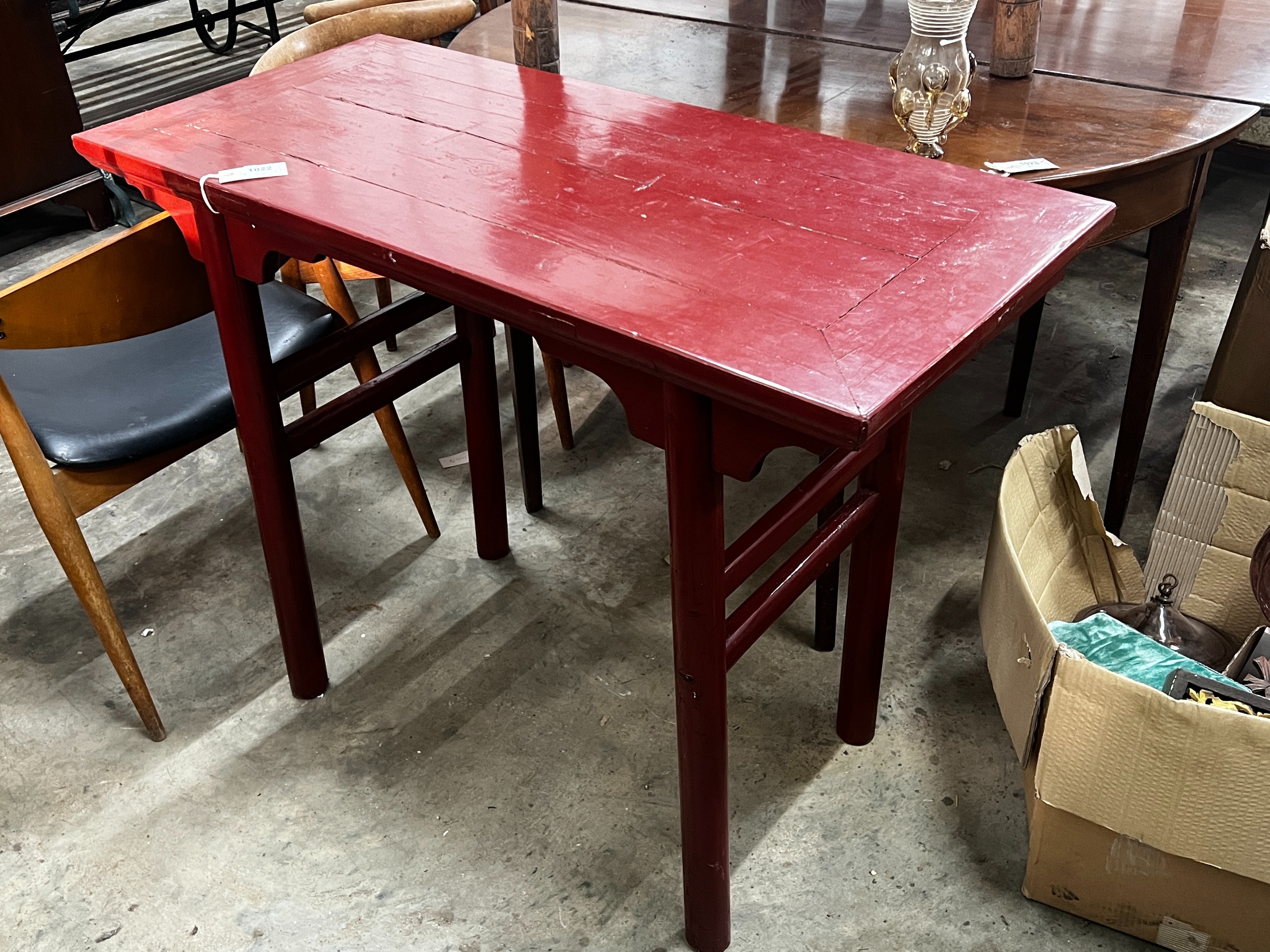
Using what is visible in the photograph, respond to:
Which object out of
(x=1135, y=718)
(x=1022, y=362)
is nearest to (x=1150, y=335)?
(x=1022, y=362)

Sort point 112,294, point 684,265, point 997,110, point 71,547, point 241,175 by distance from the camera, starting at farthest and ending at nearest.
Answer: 1. point 997,110
2. point 71,547
3. point 112,294
4. point 241,175
5. point 684,265

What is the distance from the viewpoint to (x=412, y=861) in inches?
65.7

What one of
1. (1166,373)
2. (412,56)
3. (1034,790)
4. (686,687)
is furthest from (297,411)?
(1166,373)

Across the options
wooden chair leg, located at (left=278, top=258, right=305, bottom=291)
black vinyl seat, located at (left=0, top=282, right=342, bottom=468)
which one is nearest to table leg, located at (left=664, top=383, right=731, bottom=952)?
black vinyl seat, located at (left=0, top=282, right=342, bottom=468)

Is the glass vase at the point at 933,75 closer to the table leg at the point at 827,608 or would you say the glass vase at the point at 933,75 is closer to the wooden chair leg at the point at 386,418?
the table leg at the point at 827,608

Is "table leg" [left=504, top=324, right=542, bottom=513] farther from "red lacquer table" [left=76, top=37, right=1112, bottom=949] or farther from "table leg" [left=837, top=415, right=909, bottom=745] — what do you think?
"table leg" [left=837, top=415, right=909, bottom=745]

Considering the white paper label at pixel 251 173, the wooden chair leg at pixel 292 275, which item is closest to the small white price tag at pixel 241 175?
the white paper label at pixel 251 173

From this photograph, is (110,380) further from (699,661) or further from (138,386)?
(699,661)

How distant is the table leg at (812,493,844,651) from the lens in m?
1.94

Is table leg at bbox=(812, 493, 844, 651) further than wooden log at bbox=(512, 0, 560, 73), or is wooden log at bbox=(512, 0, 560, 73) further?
wooden log at bbox=(512, 0, 560, 73)

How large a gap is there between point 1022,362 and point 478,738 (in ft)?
4.93

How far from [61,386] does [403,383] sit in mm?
562

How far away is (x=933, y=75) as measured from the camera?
5.57 feet

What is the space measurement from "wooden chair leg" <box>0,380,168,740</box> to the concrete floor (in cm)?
9
